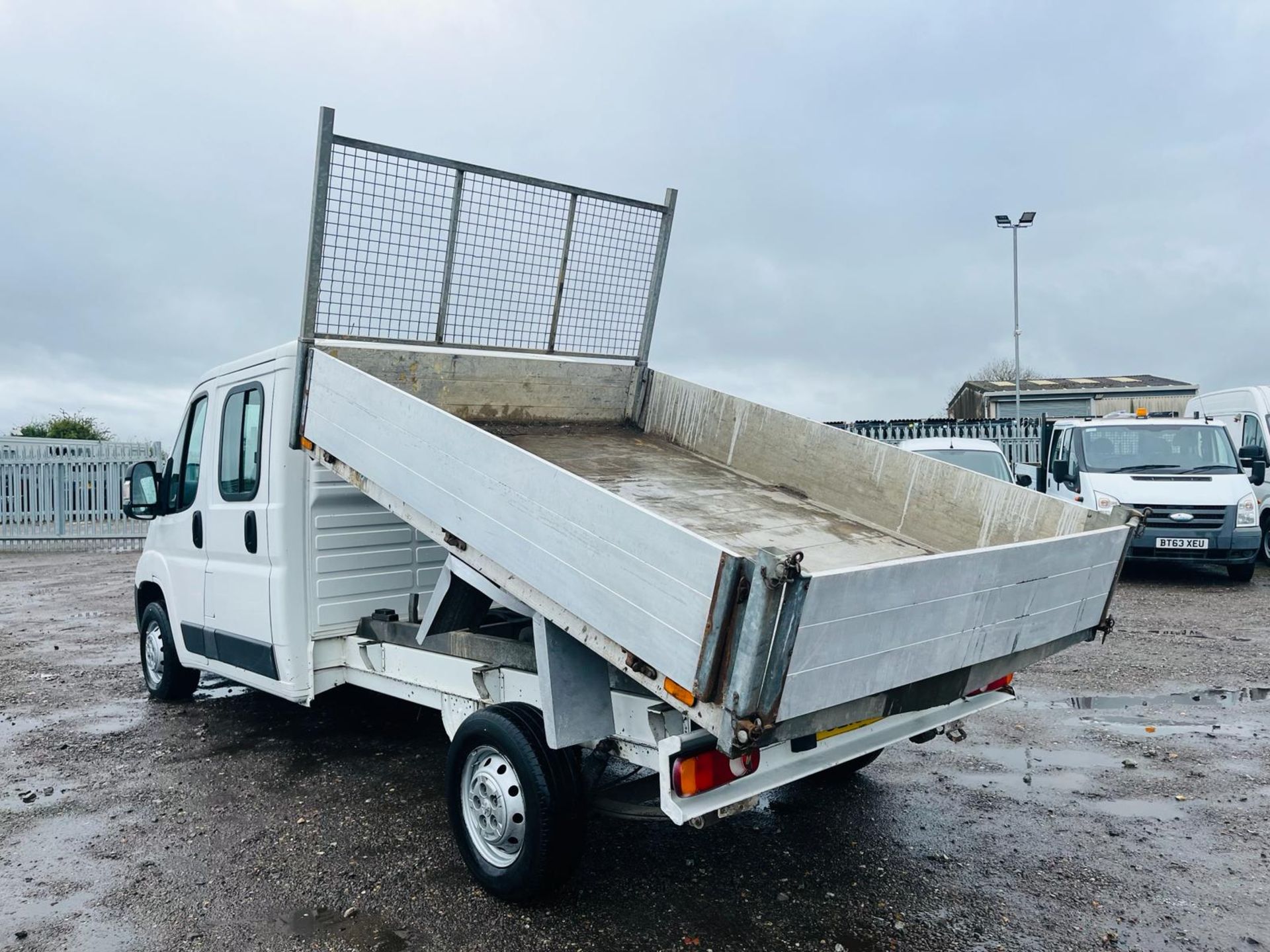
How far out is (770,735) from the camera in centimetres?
273

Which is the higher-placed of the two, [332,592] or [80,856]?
[332,592]

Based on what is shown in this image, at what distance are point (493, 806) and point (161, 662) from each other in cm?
408

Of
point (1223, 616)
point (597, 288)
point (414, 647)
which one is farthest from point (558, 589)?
point (1223, 616)

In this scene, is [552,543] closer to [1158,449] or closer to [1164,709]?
[1164,709]

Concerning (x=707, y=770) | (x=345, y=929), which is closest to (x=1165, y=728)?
(x=707, y=770)

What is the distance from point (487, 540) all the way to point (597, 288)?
116 inches

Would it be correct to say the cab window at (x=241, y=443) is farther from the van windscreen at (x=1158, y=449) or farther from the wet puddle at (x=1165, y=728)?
the van windscreen at (x=1158, y=449)

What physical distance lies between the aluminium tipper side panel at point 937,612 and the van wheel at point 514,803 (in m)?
1.11

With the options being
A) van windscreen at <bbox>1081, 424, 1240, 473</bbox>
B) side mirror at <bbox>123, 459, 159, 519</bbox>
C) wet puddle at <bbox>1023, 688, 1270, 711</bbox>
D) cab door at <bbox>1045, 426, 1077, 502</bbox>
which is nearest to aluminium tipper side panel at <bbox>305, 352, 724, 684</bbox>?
side mirror at <bbox>123, 459, 159, 519</bbox>

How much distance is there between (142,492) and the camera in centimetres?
617

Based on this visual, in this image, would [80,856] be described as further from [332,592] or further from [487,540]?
[487,540]

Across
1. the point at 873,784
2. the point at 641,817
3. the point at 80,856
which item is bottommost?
the point at 80,856

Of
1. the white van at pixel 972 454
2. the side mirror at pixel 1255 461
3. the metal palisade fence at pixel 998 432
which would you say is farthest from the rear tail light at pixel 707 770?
the metal palisade fence at pixel 998 432

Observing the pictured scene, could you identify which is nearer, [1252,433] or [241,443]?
[241,443]
